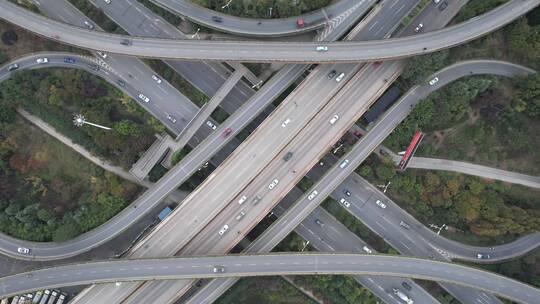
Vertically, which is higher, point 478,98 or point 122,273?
point 478,98

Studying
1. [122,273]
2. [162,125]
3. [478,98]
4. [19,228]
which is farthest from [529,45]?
[19,228]

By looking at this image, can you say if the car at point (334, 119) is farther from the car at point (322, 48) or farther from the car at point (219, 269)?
the car at point (219, 269)

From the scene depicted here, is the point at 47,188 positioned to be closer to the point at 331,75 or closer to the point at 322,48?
the point at 331,75

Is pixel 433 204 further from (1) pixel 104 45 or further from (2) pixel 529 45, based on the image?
(1) pixel 104 45

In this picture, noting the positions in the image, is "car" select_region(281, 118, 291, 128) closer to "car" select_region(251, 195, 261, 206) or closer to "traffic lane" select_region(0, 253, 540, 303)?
"car" select_region(251, 195, 261, 206)

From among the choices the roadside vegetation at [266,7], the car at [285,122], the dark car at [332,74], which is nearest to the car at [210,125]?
the car at [285,122]

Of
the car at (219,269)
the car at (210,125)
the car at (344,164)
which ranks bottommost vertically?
the car at (219,269)
